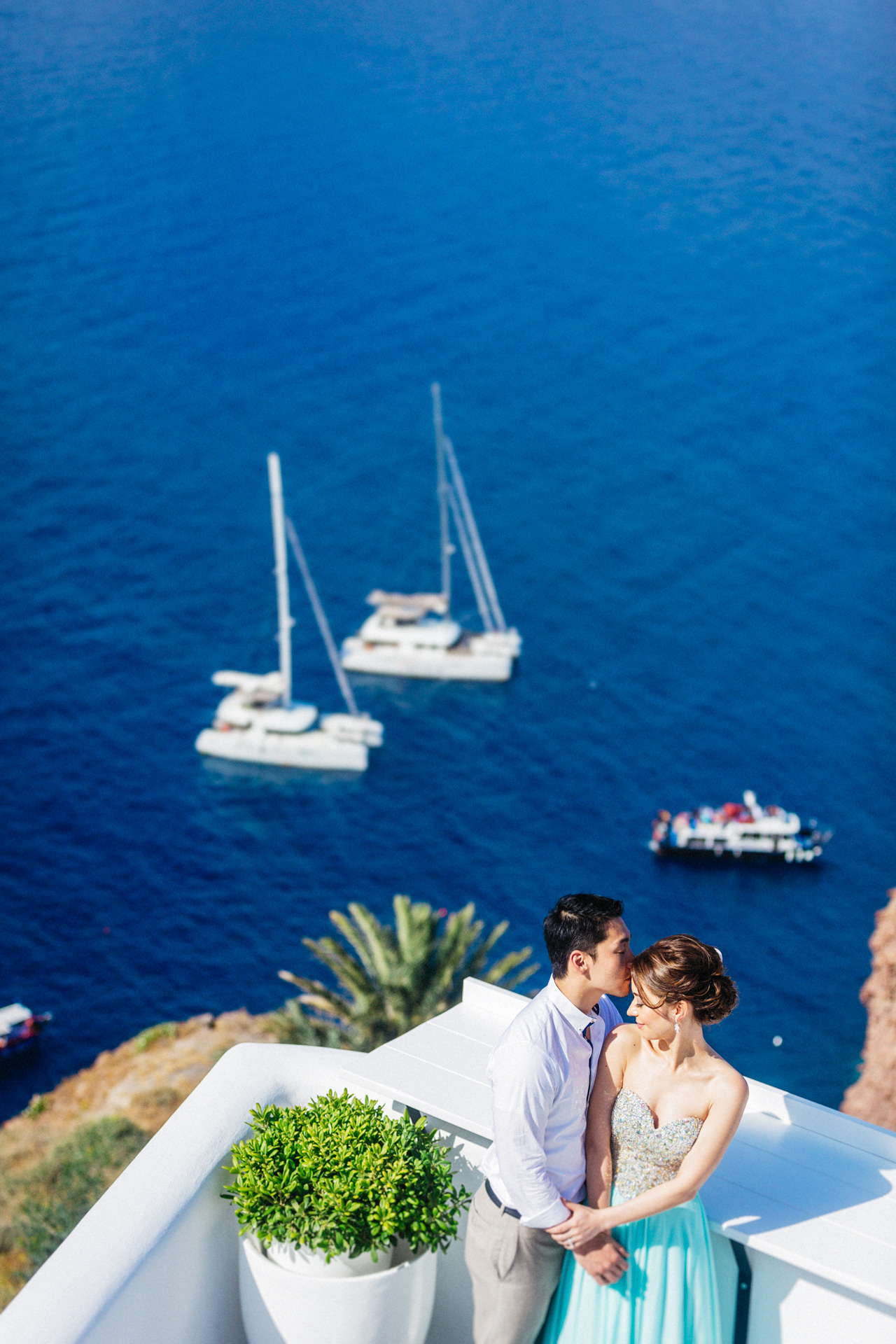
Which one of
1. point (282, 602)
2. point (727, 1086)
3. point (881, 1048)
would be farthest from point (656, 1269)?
point (282, 602)

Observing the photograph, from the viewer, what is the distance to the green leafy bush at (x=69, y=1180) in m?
23.2

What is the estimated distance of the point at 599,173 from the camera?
6162cm

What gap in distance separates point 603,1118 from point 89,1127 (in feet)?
88.9

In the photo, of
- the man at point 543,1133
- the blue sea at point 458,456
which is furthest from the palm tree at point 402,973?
the man at point 543,1133

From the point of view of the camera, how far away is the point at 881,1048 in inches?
1145

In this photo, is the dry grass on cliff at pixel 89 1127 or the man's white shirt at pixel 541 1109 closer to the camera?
the man's white shirt at pixel 541 1109

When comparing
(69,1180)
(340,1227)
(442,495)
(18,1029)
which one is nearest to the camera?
(340,1227)

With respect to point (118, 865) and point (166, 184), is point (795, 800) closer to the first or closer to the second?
point (118, 865)

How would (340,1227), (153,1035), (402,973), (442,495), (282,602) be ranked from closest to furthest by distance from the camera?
1. (340,1227)
2. (402,973)
3. (153,1035)
4. (282,602)
5. (442,495)

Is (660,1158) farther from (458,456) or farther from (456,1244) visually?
(458,456)

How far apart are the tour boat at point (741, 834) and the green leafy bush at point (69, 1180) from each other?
1871 cm

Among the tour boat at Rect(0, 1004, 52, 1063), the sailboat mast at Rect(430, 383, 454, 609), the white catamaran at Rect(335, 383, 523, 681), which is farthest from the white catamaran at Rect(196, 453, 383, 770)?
the tour boat at Rect(0, 1004, 52, 1063)

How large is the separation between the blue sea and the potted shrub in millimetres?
30056

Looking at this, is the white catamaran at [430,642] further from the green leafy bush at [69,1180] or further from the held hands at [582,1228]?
the held hands at [582,1228]
